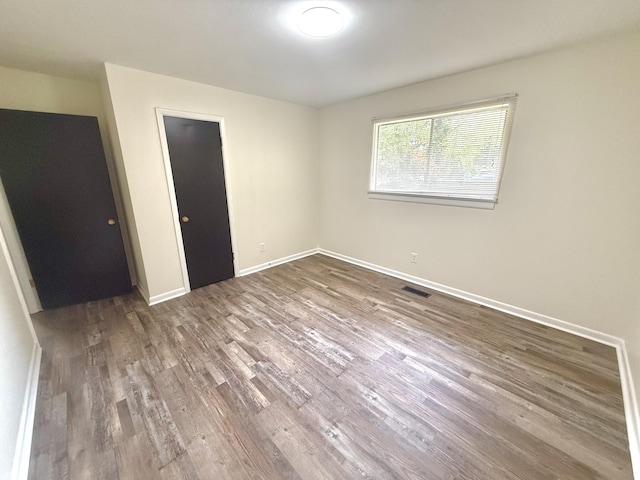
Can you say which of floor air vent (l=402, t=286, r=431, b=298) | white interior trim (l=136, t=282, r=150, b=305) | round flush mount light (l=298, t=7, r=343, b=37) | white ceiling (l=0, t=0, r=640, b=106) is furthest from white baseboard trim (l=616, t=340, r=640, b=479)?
white interior trim (l=136, t=282, r=150, b=305)

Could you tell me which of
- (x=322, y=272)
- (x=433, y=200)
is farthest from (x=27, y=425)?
(x=433, y=200)

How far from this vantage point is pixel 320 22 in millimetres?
1604

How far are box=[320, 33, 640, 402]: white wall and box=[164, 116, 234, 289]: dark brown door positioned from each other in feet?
7.76

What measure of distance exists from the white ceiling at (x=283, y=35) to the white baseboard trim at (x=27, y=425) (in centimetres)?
237

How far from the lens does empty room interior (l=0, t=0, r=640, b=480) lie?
4.64 ft

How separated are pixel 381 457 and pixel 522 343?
171 cm

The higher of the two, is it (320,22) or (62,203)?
(320,22)

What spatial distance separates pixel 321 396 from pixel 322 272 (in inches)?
84.4

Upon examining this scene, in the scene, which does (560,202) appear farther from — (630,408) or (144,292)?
(144,292)

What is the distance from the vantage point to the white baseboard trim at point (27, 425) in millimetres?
1193

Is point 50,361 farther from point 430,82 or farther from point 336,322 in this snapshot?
point 430,82

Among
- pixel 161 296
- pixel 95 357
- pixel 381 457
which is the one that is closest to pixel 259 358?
pixel 381 457

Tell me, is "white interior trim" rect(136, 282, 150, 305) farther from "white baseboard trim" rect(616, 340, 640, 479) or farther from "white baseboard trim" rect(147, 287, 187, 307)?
"white baseboard trim" rect(616, 340, 640, 479)

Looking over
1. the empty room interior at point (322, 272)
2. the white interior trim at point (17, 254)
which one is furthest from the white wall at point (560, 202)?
the white interior trim at point (17, 254)
